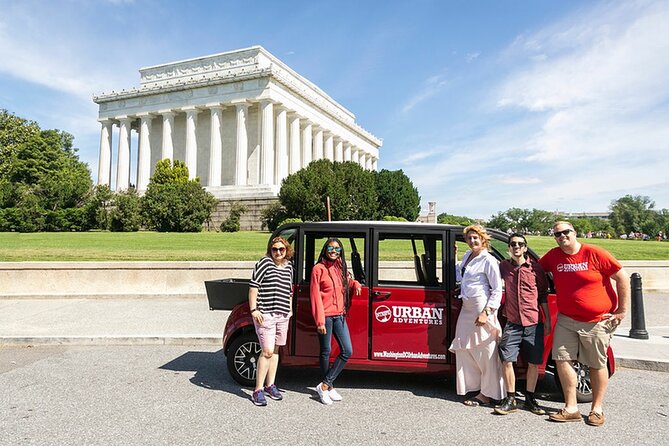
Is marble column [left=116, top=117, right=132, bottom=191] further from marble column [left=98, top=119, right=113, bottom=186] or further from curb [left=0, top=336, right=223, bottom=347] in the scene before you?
curb [left=0, top=336, right=223, bottom=347]

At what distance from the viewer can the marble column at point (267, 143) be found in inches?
2221

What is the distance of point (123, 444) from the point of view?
3920 mm

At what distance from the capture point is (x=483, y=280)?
4781 mm

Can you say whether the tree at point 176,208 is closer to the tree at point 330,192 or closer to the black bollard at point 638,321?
the tree at point 330,192

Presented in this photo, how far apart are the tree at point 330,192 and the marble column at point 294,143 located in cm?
2020

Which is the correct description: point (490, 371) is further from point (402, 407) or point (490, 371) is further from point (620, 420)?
point (620, 420)

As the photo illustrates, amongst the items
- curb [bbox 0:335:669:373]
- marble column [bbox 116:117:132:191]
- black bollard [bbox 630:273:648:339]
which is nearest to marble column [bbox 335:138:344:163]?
marble column [bbox 116:117:132:191]

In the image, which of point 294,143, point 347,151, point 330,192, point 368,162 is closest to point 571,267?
point 330,192

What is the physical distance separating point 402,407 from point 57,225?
137 ft

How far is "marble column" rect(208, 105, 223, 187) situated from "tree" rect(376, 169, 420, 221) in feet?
69.2

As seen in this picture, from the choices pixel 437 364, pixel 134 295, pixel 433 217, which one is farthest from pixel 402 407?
pixel 433 217

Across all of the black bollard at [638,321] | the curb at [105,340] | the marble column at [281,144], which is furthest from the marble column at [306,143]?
the black bollard at [638,321]

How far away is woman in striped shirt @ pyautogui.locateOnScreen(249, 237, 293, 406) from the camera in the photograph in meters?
4.94

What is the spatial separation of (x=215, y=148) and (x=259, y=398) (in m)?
56.5
